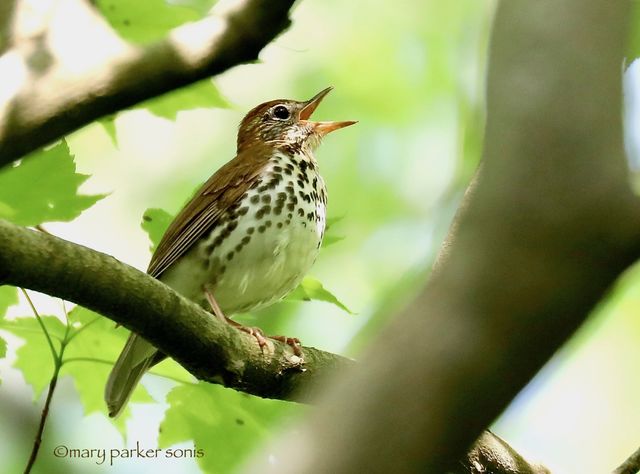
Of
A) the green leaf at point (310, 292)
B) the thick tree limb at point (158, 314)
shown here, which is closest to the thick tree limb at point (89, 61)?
the thick tree limb at point (158, 314)

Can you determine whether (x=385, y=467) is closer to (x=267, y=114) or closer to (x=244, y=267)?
(x=244, y=267)

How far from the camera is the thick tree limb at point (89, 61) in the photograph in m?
3.20

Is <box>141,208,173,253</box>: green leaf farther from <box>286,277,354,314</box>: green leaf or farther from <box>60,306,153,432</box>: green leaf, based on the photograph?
<box>286,277,354,314</box>: green leaf

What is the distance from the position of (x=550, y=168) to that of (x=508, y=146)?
92 millimetres

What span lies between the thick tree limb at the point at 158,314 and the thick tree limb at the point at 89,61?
1.39 ft

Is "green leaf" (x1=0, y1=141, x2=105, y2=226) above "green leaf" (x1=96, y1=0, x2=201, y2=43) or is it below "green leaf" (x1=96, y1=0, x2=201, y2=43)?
below

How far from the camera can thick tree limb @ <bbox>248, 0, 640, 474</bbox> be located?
1479mm

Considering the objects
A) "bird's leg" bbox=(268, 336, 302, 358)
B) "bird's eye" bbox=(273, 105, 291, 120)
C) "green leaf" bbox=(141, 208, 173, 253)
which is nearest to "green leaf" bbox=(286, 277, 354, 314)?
"bird's leg" bbox=(268, 336, 302, 358)

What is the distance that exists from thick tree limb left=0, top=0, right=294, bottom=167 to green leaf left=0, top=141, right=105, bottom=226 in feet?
1.61

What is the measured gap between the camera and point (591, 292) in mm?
1603

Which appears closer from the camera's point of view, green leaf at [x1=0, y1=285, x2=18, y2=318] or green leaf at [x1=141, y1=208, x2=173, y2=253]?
green leaf at [x1=0, y1=285, x2=18, y2=318]

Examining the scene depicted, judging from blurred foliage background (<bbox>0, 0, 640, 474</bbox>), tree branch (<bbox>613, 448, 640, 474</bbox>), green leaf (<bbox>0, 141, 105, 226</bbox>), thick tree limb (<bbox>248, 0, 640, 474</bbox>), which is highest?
thick tree limb (<bbox>248, 0, 640, 474</bbox>)

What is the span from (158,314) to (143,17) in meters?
1.85

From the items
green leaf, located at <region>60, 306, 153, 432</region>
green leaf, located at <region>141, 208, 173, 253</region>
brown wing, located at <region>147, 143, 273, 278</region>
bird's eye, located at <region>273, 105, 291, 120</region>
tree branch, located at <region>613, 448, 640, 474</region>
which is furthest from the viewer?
bird's eye, located at <region>273, 105, 291, 120</region>
